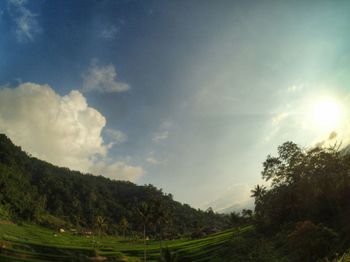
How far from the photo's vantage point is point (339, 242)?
5825 centimetres

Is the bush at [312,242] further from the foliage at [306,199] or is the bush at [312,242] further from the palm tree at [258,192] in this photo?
the palm tree at [258,192]

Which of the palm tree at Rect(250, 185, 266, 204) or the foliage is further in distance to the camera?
the palm tree at Rect(250, 185, 266, 204)

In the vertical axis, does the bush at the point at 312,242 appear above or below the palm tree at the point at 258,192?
below

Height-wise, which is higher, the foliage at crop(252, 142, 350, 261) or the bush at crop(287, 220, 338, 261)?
the foliage at crop(252, 142, 350, 261)

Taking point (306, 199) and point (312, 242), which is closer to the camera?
point (312, 242)

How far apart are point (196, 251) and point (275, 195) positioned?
103ft

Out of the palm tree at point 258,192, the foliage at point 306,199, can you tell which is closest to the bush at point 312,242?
the foliage at point 306,199

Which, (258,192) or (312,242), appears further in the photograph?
(258,192)

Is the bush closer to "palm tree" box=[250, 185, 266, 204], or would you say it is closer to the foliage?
the foliage

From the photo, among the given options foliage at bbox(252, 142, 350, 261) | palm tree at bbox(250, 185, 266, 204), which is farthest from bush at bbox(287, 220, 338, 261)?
palm tree at bbox(250, 185, 266, 204)

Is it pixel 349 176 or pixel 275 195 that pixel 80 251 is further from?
pixel 349 176

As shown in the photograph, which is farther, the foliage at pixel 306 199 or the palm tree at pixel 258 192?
the palm tree at pixel 258 192

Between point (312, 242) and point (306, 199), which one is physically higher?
point (306, 199)

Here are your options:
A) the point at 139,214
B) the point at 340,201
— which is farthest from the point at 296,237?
the point at 139,214
